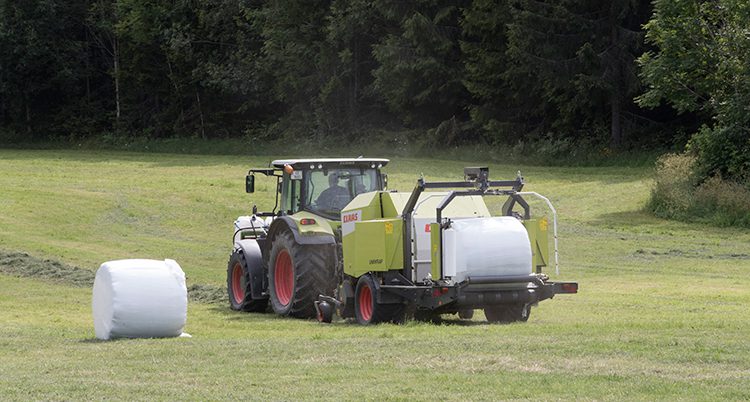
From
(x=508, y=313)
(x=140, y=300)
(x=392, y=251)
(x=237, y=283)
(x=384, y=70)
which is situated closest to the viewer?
(x=140, y=300)

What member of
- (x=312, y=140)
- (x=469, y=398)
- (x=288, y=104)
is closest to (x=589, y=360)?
(x=469, y=398)

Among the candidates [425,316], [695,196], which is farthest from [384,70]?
[425,316]

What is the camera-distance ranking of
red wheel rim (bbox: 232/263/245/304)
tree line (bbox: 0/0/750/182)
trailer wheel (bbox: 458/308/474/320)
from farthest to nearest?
tree line (bbox: 0/0/750/182) → red wheel rim (bbox: 232/263/245/304) → trailer wheel (bbox: 458/308/474/320)

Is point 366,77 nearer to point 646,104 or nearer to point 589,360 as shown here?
point 646,104

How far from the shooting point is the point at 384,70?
2138 inches

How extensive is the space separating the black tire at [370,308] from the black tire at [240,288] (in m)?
3.06

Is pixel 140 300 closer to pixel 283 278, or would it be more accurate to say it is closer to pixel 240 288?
pixel 283 278

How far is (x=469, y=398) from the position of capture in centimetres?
979

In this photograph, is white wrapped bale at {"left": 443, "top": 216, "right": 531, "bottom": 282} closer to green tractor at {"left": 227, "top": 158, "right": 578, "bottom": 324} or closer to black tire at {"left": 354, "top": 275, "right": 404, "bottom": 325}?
green tractor at {"left": 227, "top": 158, "right": 578, "bottom": 324}

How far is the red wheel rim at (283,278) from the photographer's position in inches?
715

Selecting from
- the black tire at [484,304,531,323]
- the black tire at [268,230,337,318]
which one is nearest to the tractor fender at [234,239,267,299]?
the black tire at [268,230,337,318]

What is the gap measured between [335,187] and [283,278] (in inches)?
61.8

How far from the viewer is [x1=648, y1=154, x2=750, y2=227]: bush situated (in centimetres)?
3247

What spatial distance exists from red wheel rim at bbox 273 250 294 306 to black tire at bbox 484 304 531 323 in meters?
3.27
